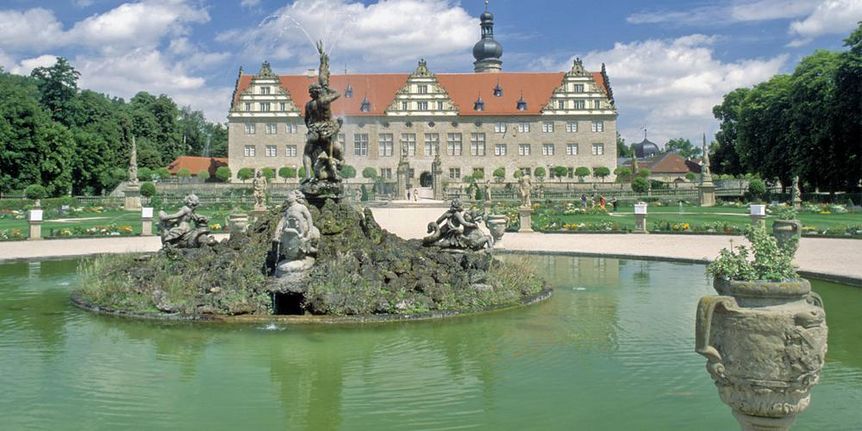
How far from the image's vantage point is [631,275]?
15328mm

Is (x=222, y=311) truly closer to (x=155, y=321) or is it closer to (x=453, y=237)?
(x=155, y=321)

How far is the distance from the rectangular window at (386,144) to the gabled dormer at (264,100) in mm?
9028

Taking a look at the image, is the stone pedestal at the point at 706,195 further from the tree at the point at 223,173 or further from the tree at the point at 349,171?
the tree at the point at 223,173

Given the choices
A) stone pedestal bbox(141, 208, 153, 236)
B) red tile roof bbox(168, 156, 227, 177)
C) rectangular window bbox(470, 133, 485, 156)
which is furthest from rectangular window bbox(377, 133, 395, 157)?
stone pedestal bbox(141, 208, 153, 236)

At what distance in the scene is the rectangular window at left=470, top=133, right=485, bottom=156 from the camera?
248 ft

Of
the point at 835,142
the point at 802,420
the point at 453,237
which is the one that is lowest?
the point at 802,420

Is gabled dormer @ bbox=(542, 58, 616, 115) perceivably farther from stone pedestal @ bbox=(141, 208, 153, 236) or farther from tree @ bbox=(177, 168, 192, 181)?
stone pedestal @ bbox=(141, 208, 153, 236)

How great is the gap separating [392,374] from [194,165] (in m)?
74.3

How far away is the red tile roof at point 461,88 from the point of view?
75.1m

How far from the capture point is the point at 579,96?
74438 millimetres

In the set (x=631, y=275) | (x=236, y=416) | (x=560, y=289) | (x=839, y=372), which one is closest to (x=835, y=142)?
(x=631, y=275)

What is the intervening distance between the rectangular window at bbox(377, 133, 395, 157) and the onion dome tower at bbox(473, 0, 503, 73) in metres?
16.1

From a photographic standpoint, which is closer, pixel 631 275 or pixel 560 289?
pixel 560 289

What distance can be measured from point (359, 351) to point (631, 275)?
334 inches
